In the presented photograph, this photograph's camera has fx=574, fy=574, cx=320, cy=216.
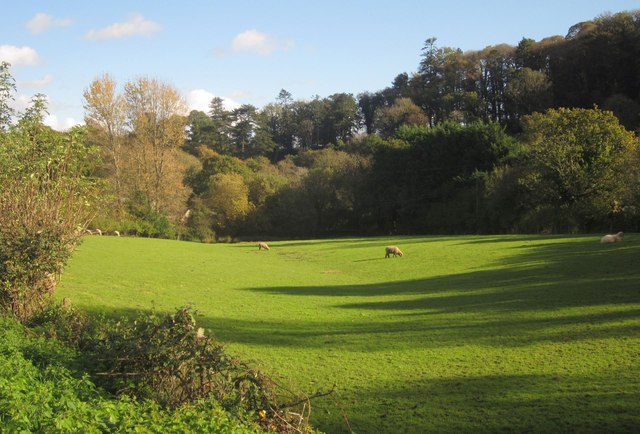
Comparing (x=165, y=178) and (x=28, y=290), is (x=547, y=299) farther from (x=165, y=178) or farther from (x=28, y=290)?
(x=165, y=178)

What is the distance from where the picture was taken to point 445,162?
58.1 meters

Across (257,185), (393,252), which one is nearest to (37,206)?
(393,252)

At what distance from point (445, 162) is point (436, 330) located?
160ft

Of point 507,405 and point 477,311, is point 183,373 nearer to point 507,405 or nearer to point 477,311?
point 507,405

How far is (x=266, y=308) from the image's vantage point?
14469mm

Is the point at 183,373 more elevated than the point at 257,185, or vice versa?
the point at 257,185

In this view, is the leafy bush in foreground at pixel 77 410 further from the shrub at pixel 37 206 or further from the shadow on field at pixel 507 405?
the shrub at pixel 37 206

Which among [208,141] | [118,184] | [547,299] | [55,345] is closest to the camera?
[55,345]

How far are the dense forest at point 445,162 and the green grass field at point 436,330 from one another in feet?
63.8

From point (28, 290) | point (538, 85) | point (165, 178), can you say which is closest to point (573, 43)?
point (538, 85)

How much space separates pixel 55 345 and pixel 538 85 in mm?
64872

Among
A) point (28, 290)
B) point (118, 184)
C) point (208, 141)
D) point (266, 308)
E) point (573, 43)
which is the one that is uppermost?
point (573, 43)

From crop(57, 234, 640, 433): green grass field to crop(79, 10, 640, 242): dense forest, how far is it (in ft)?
63.8

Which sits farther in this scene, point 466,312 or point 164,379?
point 466,312
